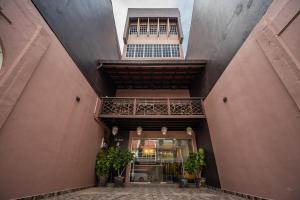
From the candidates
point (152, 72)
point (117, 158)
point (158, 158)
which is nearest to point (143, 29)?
point (152, 72)

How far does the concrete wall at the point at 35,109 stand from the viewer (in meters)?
2.67

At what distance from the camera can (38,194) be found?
10.8 feet

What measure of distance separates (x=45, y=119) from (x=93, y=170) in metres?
3.57

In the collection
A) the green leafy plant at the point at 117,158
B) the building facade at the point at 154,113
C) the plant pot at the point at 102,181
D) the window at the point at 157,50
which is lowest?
the plant pot at the point at 102,181

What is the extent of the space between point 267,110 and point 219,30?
3793 millimetres

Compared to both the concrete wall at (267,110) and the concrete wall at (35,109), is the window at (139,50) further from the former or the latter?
the concrete wall at (267,110)

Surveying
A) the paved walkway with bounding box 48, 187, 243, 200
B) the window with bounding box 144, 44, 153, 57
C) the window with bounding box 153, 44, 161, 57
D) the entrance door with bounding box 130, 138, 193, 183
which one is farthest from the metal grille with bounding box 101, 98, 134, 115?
the window with bounding box 153, 44, 161, 57

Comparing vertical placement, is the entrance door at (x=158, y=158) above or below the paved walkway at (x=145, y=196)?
above

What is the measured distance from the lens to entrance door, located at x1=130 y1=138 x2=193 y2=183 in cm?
760

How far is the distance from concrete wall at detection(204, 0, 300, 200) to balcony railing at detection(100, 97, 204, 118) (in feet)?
8.09

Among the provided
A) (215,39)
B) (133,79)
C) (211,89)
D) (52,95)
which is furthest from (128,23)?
(52,95)

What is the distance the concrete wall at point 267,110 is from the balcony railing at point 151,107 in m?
2.47

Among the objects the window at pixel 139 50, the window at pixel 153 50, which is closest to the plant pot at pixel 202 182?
the window at pixel 153 50

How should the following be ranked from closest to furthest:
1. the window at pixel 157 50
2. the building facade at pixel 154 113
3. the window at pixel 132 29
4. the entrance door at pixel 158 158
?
1. the building facade at pixel 154 113
2. the entrance door at pixel 158 158
3. the window at pixel 157 50
4. the window at pixel 132 29
